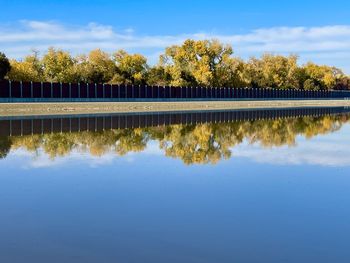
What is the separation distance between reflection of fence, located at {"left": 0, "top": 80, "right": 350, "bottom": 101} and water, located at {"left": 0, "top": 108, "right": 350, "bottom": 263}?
31.5m

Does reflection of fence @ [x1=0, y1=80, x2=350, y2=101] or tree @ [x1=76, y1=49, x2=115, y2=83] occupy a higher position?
tree @ [x1=76, y1=49, x2=115, y2=83]

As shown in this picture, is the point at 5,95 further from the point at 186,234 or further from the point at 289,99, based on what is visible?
the point at 289,99

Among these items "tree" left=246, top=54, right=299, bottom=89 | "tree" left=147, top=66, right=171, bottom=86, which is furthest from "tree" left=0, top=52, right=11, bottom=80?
"tree" left=246, top=54, right=299, bottom=89

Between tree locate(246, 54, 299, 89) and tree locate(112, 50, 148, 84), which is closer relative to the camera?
tree locate(112, 50, 148, 84)

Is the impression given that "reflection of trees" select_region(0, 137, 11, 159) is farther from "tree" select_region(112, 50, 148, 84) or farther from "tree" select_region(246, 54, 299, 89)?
"tree" select_region(246, 54, 299, 89)

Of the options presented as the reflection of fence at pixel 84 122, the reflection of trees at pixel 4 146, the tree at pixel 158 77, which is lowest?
the reflection of fence at pixel 84 122

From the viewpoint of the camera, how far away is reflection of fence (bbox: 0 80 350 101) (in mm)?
48750

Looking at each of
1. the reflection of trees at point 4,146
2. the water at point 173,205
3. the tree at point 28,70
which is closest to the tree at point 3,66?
the tree at point 28,70

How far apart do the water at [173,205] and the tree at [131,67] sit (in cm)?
6351

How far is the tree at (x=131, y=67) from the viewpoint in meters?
81.6

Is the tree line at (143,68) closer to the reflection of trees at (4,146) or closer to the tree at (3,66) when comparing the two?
the tree at (3,66)

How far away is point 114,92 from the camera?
60.2 m

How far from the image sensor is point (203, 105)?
221 feet

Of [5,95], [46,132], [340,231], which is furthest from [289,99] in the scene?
[340,231]
